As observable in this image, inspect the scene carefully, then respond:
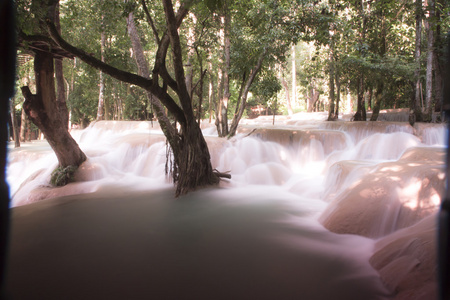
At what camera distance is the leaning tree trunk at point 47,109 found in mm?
7066

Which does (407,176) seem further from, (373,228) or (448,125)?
(448,125)

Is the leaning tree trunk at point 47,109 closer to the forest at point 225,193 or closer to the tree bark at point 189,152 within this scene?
the forest at point 225,193

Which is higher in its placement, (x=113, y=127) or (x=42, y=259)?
(x=113, y=127)

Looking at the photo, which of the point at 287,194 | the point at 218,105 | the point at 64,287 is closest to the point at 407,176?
the point at 287,194

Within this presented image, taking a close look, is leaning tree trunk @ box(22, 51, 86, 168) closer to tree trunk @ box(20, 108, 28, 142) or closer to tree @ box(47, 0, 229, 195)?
tree @ box(47, 0, 229, 195)

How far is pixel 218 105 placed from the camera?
1258 centimetres

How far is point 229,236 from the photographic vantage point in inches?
175

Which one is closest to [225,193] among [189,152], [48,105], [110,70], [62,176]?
[189,152]

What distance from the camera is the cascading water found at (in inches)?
114

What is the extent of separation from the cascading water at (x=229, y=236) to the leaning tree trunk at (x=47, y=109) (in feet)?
3.41

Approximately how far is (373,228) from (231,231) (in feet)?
7.22

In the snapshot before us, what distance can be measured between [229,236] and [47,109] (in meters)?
6.15

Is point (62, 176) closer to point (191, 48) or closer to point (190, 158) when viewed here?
point (190, 158)

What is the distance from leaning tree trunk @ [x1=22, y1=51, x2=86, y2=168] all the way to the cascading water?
3.41 ft
